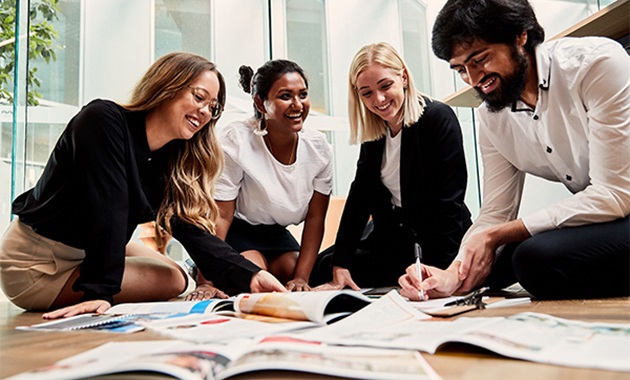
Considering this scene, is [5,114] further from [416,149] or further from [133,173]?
[416,149]

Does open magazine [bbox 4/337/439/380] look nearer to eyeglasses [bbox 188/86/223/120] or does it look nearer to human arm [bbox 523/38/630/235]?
human arm [bbox 523/38/630/235]

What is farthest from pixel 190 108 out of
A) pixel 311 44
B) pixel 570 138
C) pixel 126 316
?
pixel 311 44

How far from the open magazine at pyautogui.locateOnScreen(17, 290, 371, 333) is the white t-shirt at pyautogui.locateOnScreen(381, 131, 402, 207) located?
1031 mm

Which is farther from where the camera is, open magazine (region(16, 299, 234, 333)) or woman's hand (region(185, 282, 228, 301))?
woman's hand (region(185, 282, 228, 301))

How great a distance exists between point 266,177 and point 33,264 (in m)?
0.89

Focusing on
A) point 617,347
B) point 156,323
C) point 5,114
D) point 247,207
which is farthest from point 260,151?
point 5,114

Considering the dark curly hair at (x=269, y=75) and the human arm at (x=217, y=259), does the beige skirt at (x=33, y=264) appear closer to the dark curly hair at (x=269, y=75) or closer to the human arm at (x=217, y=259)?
the human arm at (x=217, y=259)

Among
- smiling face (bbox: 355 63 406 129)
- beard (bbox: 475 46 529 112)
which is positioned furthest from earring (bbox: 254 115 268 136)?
beard (bbox: 475 46 529 112)

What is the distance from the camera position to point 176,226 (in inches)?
68.0

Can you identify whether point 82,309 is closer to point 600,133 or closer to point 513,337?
point 513,337

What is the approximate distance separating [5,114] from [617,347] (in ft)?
11.9

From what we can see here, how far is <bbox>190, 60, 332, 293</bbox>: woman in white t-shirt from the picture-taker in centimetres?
207

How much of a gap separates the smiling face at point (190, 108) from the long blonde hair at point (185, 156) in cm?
2

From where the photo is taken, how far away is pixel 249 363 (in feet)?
1.59
